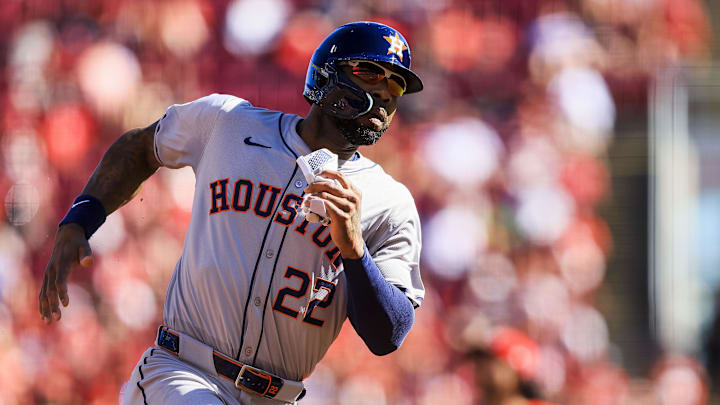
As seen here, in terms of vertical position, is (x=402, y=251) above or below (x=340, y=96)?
below

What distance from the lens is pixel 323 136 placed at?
125 inches

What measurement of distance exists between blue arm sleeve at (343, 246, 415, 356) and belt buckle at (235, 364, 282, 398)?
0.33 m

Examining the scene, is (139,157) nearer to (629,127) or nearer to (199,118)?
(199,118)

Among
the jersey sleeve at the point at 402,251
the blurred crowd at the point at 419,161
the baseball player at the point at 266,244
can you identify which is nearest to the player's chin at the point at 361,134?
the baseball player at the point at 266,244

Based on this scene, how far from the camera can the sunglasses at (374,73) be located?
3.09 metres

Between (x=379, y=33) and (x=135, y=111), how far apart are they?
324 centimetres

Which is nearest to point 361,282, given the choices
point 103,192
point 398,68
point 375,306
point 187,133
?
point 375,306

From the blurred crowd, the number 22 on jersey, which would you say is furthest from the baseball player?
the blurred crowd

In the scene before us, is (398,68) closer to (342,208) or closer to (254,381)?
(342,208)

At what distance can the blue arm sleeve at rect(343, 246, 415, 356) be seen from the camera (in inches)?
103

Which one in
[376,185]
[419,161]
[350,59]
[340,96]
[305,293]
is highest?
[350,59]

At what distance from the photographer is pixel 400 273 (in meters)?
2.95

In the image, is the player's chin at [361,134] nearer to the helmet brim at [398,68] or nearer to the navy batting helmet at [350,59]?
the navy batting helmet at [350,59]

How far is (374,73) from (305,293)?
0.78 meters
